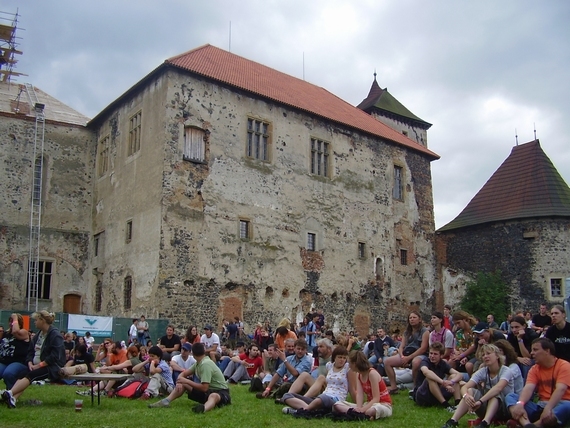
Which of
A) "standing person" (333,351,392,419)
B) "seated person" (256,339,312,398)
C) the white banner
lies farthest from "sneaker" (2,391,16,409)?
the white banner

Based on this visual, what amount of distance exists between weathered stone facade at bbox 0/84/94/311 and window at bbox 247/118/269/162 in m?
8.48

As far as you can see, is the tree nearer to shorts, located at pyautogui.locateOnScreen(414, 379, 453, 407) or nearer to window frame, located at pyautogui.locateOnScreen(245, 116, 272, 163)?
window frame, located at pyautogui.locateOnScreen(245, 116, 272, 163)

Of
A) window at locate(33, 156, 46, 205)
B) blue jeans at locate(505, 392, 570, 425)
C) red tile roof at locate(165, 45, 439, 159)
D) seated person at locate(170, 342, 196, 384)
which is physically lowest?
blue jeans at locate(505, 392, 570, 425)

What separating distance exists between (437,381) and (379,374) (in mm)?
990

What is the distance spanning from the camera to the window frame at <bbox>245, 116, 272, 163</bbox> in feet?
95.5

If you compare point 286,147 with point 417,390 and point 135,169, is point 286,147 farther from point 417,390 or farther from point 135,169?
point 417,390

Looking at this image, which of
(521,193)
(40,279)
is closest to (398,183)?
(521,193)

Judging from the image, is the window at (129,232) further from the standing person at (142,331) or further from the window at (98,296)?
the standing person at (142,331)

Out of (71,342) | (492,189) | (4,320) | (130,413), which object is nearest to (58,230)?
(4,320)

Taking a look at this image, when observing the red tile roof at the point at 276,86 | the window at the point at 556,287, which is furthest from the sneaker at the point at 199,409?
the window at the point at 556,287

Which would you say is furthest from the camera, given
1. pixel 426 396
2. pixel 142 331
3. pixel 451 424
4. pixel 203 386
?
pixel 142 331

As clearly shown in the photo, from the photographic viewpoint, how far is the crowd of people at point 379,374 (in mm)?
→ 9023

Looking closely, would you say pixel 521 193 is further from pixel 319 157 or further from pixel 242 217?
pixel 242 217

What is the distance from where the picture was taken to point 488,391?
366 inches
